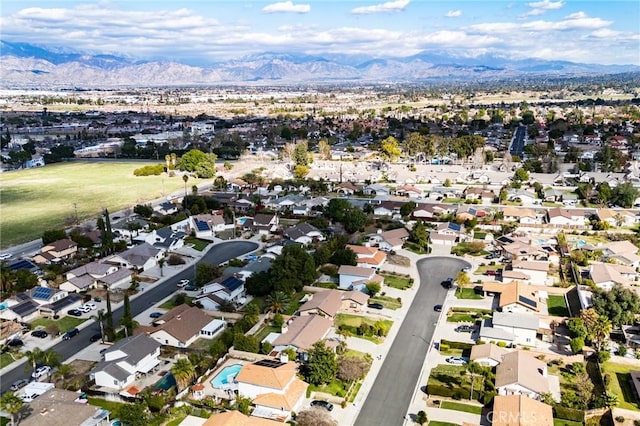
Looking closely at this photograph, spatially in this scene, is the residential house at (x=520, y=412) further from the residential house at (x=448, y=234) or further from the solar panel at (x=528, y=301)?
the residential house at (x=448, y=234)

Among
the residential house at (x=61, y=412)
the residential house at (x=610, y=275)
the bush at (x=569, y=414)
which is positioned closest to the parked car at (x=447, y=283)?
the residential house at (x=610, y=275)

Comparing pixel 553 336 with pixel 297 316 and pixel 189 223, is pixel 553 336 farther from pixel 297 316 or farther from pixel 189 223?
pixel 189 223

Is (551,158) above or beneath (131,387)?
above

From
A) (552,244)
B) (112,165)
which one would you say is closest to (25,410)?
(552,244)

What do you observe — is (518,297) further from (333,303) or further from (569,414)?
(333,303)

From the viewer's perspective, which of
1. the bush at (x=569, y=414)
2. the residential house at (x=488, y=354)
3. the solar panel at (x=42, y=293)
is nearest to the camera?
the bush at (x=569, y=414)

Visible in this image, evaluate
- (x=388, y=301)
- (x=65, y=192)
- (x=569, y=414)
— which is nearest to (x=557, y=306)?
(x=388, y=301)
